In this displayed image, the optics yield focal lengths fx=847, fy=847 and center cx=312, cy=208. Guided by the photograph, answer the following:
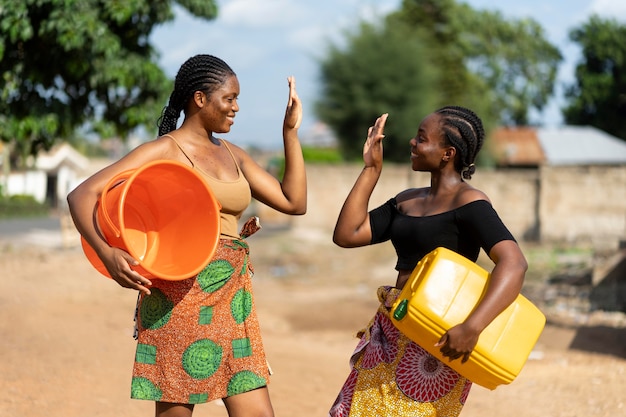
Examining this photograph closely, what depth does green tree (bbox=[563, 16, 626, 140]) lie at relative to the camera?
132ft

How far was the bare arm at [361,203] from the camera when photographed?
298 centimetres

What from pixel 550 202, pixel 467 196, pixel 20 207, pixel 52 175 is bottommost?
pixel 52 175

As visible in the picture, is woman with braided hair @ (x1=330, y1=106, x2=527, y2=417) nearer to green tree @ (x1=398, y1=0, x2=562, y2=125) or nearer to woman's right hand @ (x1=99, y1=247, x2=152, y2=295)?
woman's right hand @ (x1=99, y1=247, x2=152, y2=295)

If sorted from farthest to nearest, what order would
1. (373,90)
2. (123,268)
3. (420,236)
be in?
(373,90)
(420,236)
(123,268)

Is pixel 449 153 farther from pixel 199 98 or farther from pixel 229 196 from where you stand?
pixel 199 98

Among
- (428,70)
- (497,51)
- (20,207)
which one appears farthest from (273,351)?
(497,51)

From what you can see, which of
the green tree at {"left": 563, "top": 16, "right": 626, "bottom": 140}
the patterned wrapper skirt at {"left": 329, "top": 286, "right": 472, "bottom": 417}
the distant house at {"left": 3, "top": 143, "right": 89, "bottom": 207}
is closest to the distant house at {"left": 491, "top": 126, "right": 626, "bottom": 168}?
the green tree at {"left": 563, "top": 16, "right": 626, "bottom": 140}

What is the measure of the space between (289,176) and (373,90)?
24.3 metres

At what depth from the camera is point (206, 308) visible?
2.98 meters

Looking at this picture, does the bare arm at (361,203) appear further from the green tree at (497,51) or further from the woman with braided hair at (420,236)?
the green tree at (497,51)

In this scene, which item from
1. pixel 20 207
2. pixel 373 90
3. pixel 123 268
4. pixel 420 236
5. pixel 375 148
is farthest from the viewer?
pixel 20 207

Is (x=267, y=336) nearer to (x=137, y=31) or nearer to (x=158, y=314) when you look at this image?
(x=137, y=31)

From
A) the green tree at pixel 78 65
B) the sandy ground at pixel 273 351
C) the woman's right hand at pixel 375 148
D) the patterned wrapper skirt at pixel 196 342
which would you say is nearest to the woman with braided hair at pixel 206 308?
the patterned wrapper skirt at pixel 196 342

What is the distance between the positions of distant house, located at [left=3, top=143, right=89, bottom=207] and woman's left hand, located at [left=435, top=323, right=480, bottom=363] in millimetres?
39523
